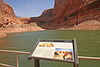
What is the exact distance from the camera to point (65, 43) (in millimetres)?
2088

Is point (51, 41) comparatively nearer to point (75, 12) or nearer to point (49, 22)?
point (75, 12)

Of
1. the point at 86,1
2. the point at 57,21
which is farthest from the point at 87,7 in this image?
the point at 57,21

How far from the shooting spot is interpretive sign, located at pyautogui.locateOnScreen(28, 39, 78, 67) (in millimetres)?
1769

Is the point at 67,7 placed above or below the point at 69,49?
above

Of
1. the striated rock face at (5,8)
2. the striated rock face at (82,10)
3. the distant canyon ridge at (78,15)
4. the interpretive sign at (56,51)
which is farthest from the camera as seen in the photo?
the striated rock face at (5,8)

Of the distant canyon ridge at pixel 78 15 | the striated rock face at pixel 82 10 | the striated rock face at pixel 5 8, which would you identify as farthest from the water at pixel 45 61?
the striated rock face at pixel 5 8

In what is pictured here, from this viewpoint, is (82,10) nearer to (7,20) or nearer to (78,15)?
(78,15)

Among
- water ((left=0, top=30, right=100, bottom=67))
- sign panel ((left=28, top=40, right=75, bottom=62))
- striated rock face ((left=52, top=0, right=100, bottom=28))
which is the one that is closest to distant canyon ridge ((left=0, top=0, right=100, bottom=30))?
striated rock face ((left=52, top=0, right=100, bottom=28))

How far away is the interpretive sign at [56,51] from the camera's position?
1769mm

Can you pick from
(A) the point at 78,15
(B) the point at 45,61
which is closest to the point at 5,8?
(A) the point at 78,15

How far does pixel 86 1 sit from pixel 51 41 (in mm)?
40795

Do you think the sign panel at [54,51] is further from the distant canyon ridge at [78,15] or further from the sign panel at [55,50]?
the distant canyon ridge at [78,15]

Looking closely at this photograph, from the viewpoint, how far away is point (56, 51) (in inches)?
76.9

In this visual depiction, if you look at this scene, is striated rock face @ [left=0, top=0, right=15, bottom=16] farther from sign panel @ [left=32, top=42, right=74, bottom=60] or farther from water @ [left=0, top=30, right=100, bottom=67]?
sign panel @ [left=32, top=42, right=74, bottom=60]
